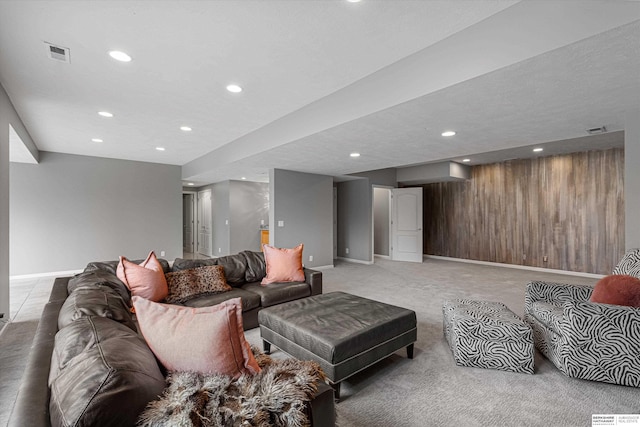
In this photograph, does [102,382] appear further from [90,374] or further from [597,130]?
[597,130]

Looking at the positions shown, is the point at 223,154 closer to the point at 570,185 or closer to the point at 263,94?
the point at 263,94

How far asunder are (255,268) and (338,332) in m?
1.84

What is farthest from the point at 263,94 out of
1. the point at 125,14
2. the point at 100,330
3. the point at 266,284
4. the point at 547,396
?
the point at 547,396

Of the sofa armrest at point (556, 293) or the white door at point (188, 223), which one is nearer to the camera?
the sofa armrest at point (556, 293)

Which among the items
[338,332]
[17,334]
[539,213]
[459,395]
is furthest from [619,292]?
[17,334]

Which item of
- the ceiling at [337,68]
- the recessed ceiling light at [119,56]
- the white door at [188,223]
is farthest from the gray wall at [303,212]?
the white door at [188,223]

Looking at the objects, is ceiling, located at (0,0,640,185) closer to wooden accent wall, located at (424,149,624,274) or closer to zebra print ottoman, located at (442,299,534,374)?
zebra print ottoman, located at (442,299,534,374)

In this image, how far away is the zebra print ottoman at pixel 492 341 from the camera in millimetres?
2295

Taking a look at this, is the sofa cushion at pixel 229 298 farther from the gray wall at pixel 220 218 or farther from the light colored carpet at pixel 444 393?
the gray wall at pixel 220 218

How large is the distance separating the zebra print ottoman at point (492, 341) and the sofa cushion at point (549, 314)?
235 mm

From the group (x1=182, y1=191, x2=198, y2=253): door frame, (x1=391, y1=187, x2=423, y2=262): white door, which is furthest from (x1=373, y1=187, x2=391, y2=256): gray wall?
(x1=182, y1=191, x2=198, y2=253): door frame

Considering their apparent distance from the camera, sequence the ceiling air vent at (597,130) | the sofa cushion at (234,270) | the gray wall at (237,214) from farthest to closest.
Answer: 1. the gray wall at (237,214)
2. the sofa cushion at (234,270)
3. the ceiling air vent at (597,130)

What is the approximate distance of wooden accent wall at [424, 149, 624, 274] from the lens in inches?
218

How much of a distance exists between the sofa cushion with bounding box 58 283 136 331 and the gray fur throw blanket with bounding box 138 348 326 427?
26.3 inches
